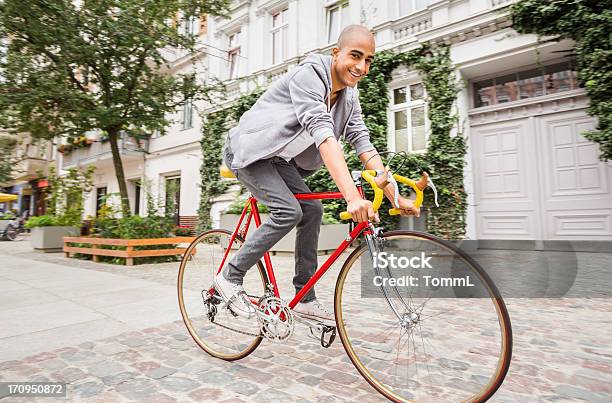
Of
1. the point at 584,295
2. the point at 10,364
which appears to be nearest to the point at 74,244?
the point at 10,364

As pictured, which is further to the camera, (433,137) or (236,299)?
(433,137)

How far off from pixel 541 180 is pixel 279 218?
781cm

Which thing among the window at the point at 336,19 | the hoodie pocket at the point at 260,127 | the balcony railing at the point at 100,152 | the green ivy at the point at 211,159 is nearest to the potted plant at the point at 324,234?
the green ivy at the point at 211,159

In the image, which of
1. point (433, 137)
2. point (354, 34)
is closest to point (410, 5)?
point (433, 137)

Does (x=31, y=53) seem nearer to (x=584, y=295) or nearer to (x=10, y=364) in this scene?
(x=10, y=364)

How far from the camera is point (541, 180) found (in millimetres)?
7766

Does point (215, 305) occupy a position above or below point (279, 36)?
below

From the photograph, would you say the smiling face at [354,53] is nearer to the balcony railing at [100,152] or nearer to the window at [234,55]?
the window at [234,55]

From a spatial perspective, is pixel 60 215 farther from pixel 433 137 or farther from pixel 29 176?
pixel 29 176

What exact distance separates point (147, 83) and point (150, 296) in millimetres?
6753

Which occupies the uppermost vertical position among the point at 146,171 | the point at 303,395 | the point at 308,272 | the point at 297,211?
the point at 146,171

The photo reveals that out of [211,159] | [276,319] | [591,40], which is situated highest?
[591,40]

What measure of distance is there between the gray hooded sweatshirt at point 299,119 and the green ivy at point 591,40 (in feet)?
21.9

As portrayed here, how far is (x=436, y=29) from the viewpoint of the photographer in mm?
8734
